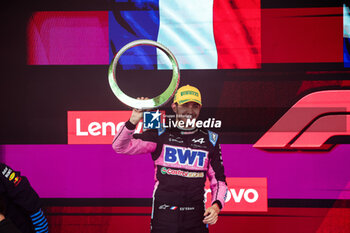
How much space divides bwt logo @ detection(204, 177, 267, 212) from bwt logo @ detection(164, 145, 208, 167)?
26.3 inches

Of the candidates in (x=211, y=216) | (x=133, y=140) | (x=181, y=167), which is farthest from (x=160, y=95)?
(x=211, y=216)

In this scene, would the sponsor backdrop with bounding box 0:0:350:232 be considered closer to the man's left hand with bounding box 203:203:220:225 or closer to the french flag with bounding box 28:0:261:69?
the french flag with bounding box 28:0:261:69

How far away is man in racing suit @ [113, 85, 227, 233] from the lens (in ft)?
5.87

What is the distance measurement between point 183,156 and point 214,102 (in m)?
0.77

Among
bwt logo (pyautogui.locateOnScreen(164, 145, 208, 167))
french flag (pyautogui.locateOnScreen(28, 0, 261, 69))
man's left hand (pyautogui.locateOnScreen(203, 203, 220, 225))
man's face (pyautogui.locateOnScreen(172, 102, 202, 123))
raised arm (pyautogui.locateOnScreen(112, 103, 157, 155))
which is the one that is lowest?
man's left hand (pyautogui.locateOnScreen(203, 203, 220, 225))

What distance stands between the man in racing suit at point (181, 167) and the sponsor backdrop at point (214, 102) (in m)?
0.53

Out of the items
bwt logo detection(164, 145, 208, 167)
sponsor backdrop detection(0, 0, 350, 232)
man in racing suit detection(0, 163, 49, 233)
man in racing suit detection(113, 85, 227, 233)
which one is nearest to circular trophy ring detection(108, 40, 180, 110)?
sponsor backdrop detection(0, 0, 350, 232)

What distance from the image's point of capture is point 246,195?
2451 mm

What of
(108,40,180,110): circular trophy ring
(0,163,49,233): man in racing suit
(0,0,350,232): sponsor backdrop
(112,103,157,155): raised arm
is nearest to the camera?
(0,163,49,233): man in racing suit

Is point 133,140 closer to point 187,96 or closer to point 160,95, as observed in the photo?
point 187,96

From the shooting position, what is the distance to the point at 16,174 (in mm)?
1548

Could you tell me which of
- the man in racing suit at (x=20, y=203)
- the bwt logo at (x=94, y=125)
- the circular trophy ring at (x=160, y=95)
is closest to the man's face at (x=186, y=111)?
the circular trophy ring at (x=160, y=95)

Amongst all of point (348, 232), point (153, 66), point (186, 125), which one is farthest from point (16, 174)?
point (348, 232)

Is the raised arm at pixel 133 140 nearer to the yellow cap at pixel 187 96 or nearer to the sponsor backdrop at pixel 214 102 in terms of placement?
the yellow cap at pixel 187 96
